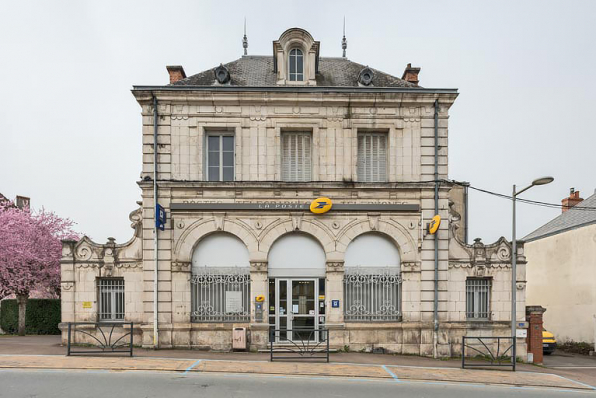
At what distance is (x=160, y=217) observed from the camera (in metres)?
13.5

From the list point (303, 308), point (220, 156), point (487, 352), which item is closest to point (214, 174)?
point (220, 156)

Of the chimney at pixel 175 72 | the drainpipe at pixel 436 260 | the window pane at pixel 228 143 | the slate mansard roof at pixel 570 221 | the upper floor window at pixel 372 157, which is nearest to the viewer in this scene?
the drainpipe at pixel 436 260

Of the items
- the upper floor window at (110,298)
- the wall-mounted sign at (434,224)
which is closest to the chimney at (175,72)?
the upper floor window at (110,298)

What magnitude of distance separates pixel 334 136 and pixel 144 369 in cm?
860

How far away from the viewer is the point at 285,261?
14.1m

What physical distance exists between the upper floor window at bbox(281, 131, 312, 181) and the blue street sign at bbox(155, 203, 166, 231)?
3922 millimetres

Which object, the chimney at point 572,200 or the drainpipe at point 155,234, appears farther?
the chimney at point 572,200

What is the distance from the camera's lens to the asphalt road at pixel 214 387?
8.76 metres

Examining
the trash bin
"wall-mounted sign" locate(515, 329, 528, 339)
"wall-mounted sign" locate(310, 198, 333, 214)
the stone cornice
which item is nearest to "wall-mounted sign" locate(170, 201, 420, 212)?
"wall-mounted sign" locate(310, 198, 333, 214)

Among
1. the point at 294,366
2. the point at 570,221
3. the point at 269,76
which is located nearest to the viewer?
the point at 294,366

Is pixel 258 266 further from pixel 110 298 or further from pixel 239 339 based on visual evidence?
pixel 110 298

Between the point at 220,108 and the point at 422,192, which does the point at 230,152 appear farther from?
the point at 422,192

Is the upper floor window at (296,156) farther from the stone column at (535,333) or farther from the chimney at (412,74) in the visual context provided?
the stone column at (535,333)

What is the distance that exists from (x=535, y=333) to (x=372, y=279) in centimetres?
545
